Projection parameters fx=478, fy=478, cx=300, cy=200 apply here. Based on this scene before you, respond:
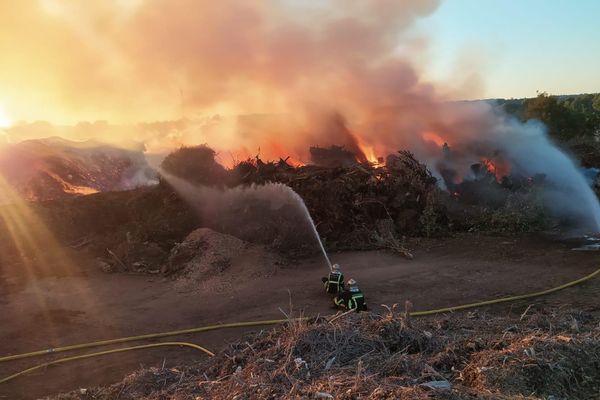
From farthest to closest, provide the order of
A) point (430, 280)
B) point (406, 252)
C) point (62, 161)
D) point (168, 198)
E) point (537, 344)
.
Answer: point (62, 161) < point (168, 198) < point (406, 252) < point (430, 280) < point (537, 344)

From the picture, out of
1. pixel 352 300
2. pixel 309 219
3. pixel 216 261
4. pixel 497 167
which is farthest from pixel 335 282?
pixel 497 167

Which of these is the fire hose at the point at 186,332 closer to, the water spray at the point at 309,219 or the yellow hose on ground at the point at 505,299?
the yellow hose on ground at the point at 505,299

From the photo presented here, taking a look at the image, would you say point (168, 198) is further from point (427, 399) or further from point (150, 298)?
point (427, 399)

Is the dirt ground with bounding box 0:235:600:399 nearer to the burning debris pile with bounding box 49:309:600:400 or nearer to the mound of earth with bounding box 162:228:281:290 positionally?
the mound of earth with bounding box 162:228:281:290

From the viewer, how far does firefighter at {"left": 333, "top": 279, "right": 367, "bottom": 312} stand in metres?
8.16

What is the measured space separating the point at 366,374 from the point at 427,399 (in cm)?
78

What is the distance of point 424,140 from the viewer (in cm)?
2283

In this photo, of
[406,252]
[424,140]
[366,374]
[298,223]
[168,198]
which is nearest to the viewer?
[366,374]

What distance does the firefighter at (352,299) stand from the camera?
8156mm

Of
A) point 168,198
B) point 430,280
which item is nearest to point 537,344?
point 430,280

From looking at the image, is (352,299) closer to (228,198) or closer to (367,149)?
(228,198)

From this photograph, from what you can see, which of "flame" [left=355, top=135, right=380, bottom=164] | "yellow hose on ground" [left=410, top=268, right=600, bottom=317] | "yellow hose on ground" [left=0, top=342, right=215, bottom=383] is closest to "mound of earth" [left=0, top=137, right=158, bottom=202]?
"flame" [left=355, top=135, right=380, bottom=164]

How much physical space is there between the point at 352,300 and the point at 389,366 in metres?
3.88

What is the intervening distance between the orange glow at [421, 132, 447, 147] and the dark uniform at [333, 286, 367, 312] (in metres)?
15.8
